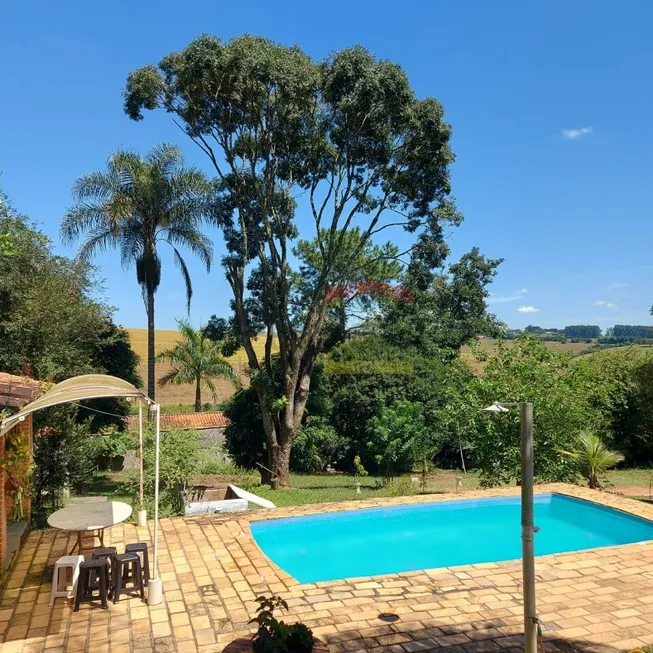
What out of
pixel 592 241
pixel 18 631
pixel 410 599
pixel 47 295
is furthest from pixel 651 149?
pixel 18 631

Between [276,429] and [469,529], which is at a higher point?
[276,429]

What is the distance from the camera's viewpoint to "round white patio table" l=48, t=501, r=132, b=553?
24.4 feet

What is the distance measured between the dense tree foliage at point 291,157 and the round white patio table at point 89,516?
444 inches

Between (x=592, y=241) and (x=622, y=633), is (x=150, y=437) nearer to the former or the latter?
(x=622, y=633)

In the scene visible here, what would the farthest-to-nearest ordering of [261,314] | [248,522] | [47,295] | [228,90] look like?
[261,314]
[228,90]
[47,295]
[248,522]

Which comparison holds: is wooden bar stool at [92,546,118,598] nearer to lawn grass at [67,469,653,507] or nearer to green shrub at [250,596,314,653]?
green shrub at [250,596,314,653]

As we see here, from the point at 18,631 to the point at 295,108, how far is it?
1617 cm

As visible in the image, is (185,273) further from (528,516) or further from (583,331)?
(583,331)

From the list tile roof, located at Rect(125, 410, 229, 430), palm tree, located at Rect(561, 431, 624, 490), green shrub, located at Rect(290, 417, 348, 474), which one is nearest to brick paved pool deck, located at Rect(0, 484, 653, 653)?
palm tree, located at Rect(561, 431, 624, 490)

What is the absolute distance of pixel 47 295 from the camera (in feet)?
50.4

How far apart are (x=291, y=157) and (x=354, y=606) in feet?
53.4

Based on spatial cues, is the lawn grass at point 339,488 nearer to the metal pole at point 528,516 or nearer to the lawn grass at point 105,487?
the lawn grass at point 105,487

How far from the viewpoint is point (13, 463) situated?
8047mm

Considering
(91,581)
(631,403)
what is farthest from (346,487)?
(631,403)
